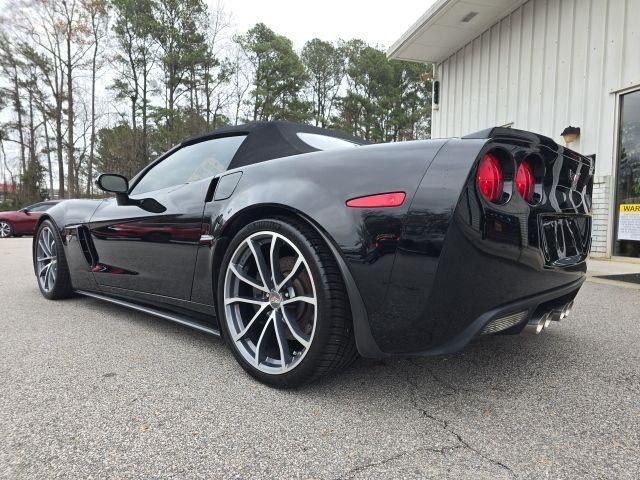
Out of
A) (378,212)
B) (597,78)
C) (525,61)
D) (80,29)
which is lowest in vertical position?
(378,212)

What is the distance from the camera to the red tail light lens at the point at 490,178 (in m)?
1.51

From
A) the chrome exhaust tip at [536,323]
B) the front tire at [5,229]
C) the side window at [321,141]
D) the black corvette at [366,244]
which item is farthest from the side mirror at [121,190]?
the front tire at [5,229]

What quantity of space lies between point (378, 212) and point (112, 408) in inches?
48.8

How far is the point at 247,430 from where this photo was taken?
149 centimetres

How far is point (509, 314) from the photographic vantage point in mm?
1534

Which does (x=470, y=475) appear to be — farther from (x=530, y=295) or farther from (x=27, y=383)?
(x=27, y=383)

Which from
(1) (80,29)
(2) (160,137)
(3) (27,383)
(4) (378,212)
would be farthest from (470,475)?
(1) (80,29)

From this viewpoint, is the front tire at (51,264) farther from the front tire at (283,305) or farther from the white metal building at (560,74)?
the white metal building at (560,74)

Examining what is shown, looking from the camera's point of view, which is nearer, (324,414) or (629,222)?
(324,414)

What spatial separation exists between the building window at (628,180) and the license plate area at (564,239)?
5.06 m

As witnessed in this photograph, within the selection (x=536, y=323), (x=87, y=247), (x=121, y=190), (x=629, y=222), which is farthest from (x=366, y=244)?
(x=629, y=222)

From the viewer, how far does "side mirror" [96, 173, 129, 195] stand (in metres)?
2.76

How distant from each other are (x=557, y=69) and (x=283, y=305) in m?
7.35

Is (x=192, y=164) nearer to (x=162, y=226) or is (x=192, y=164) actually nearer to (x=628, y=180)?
(x=162, y=226)
